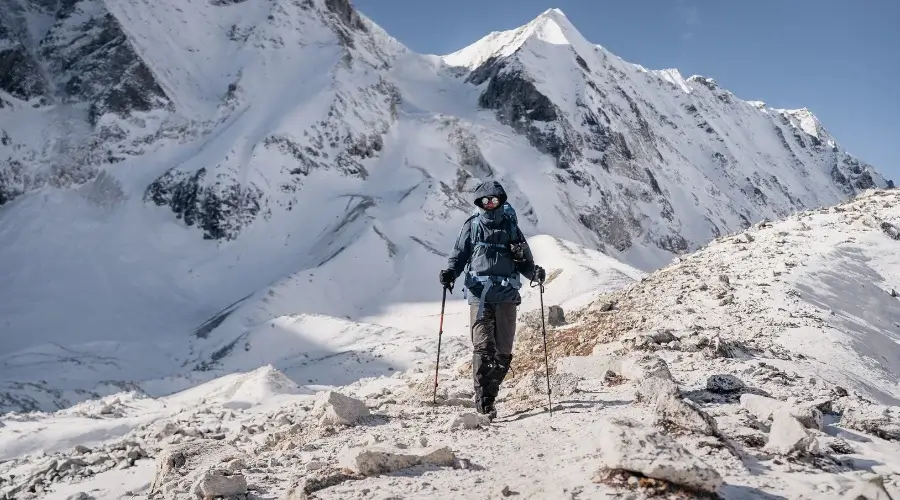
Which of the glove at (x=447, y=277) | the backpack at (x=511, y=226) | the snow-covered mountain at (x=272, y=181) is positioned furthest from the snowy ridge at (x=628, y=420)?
the snow-covered mountain at (x=272, y=181)

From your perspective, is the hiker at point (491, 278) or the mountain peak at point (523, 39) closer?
the hiker at point (491, 278)

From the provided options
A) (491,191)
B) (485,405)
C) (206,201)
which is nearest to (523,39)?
(206,201)

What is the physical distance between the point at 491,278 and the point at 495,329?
1.56 ft

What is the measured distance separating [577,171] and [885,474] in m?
62.6

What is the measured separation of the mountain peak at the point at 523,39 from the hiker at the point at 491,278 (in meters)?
75.6

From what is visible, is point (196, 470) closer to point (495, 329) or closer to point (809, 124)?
point (495, 329)

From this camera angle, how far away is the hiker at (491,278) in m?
5.90

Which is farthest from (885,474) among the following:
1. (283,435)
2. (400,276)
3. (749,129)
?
(749,129)

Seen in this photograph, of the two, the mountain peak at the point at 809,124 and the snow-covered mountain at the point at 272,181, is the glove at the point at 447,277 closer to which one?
the snow-covered mountain at the point at 272,181

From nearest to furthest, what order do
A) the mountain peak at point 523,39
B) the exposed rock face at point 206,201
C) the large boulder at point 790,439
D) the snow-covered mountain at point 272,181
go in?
1. the large boulder at point 790,439
2. the snow-covered mountain at point 272,181
3. the exposed rock face at point 206,201
4. the mountain peak at point 523,39

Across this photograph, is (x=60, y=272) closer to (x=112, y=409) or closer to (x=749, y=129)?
(x=112, y=409)

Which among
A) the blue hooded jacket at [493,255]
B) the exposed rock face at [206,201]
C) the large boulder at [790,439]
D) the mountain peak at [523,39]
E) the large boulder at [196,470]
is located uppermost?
the mountain peak at [523,39]

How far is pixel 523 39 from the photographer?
83.7m

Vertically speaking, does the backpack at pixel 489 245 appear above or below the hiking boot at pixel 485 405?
above
